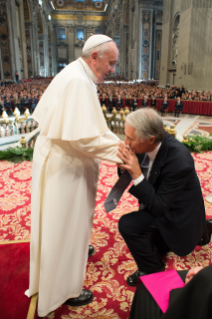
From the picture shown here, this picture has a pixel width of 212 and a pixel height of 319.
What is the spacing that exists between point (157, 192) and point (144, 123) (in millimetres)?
522

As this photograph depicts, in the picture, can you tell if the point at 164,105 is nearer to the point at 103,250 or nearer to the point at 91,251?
the point at 103,250

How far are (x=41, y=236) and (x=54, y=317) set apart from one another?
0.66 meters

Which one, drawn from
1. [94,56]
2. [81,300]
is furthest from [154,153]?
[81,300]

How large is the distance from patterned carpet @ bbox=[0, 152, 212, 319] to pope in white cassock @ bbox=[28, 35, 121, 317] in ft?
1.21

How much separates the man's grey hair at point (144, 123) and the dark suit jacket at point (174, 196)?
0.22 metres

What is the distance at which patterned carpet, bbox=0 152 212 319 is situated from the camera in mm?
2057

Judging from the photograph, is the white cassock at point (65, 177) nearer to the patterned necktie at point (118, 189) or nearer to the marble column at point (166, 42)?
the patterned necktie at point (118, 189)

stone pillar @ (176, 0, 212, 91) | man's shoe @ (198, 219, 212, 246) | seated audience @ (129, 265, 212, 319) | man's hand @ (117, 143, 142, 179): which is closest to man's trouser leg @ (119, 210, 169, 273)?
man's hand @ (117, 143, 142, 179)

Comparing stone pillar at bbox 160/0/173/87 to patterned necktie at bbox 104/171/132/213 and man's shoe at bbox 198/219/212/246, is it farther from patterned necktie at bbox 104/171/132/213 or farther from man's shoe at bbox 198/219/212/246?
patterned necktie at bbox 104/171/132/213

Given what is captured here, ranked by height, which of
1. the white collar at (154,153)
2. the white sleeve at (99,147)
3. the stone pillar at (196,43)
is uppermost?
the stone pillar at (196,43)

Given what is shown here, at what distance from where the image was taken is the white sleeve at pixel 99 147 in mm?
1627

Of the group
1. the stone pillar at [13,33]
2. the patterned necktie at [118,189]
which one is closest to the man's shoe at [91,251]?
the patterned necktie at [118,189]

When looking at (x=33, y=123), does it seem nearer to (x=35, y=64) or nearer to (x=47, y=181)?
(x=47, y=181)

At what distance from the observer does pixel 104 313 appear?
200cm
